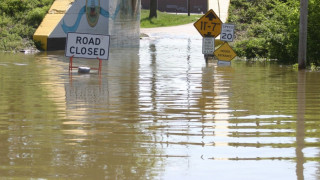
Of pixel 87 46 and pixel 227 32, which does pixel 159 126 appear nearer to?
pixel 87 46

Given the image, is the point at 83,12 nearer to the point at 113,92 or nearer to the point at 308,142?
the point at 113,92

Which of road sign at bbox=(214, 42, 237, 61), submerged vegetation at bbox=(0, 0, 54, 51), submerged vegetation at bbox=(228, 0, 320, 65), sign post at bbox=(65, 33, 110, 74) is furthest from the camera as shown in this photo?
submerged vegetation at bbox=(0, 0, 54, 51)

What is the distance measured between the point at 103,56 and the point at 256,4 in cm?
2125

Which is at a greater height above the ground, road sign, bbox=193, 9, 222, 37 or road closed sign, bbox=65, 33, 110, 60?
road sign, bbox=193, 9, 222, 37

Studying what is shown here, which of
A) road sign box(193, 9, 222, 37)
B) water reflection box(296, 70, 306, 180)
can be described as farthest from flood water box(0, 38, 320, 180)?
road sign box(193, 9, 222, 37)

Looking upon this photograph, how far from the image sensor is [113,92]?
691 inches

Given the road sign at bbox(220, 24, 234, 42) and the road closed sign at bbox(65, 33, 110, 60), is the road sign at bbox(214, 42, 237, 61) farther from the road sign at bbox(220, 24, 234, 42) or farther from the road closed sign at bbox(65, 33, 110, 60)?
the road closed sign at bbox(65, 33, 110, 60)

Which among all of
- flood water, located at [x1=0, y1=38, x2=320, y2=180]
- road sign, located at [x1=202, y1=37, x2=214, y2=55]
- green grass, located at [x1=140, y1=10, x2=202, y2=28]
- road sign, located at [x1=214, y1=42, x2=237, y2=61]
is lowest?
flood water, located at [x1=0, y1=38, x2=320, y2=180]

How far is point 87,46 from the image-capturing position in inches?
932

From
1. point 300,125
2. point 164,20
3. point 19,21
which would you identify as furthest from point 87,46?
point 164,20

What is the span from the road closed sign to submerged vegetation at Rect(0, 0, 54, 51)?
1475cm

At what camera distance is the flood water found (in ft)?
28.2

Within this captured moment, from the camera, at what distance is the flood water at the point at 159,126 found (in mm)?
8586

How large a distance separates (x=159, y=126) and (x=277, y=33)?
2080 centimetres
